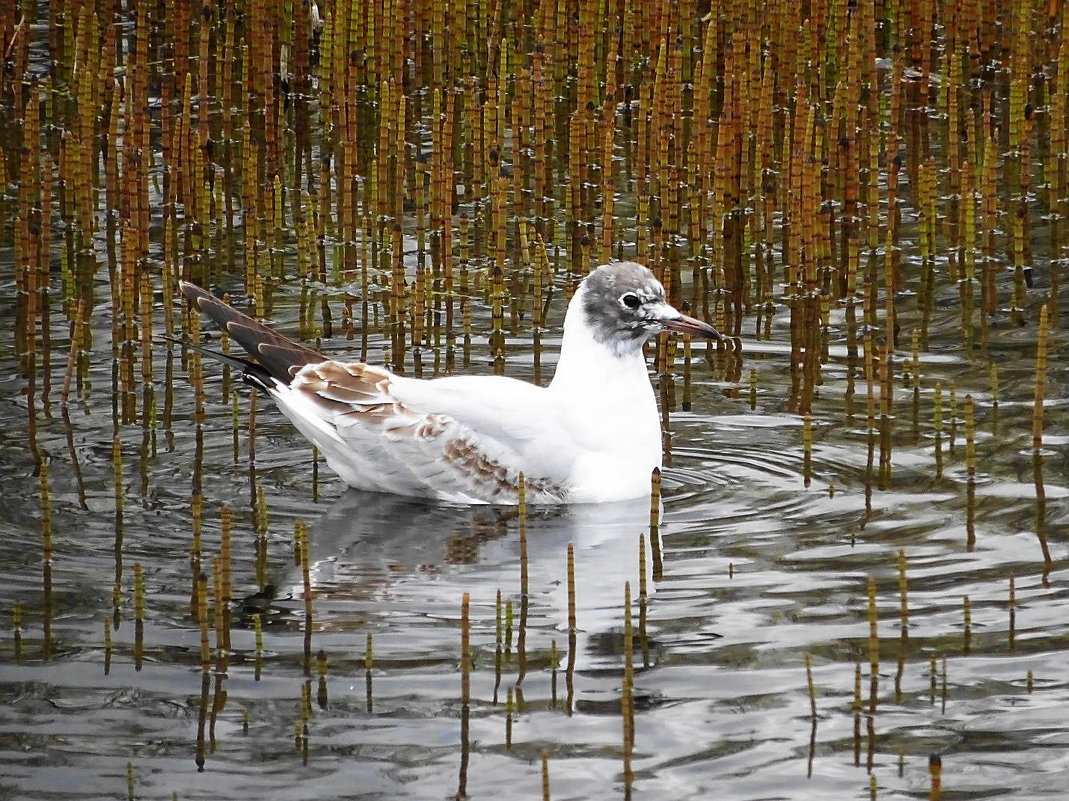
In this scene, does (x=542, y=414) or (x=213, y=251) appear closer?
(x=542, y=414)

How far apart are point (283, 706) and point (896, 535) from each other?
302 cm

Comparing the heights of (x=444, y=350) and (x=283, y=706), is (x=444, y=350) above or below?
above

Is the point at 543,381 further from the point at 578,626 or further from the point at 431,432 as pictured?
the point at 578,626

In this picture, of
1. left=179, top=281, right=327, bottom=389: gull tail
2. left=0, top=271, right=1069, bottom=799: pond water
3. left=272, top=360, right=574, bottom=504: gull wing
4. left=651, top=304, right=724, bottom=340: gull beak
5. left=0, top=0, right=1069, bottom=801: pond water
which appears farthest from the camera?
left=179, top=281, right=327, bottom=389: gull tail

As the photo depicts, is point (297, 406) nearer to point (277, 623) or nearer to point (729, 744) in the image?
point (277, 623)

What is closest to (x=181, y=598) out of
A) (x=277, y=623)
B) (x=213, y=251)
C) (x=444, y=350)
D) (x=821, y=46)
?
(x=277, y=623)

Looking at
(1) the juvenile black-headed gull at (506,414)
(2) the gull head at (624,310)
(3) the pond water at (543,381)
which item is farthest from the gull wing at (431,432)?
(2) the gull head at (624,310)

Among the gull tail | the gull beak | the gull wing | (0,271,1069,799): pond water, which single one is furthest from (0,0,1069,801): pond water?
the gull beak

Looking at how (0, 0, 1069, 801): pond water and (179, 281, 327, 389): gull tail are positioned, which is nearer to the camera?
(0, 0, 1069, 801): pond water

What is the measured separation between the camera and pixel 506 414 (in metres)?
8.91

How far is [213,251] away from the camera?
40.3 feet

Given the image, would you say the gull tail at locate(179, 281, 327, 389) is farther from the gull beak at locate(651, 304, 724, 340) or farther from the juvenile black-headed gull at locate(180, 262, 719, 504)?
the gull beak at locate(651, 304, 724, 340)

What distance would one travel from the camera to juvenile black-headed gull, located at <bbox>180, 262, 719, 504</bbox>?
8.90 metres

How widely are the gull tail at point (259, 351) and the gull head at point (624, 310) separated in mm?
1392
